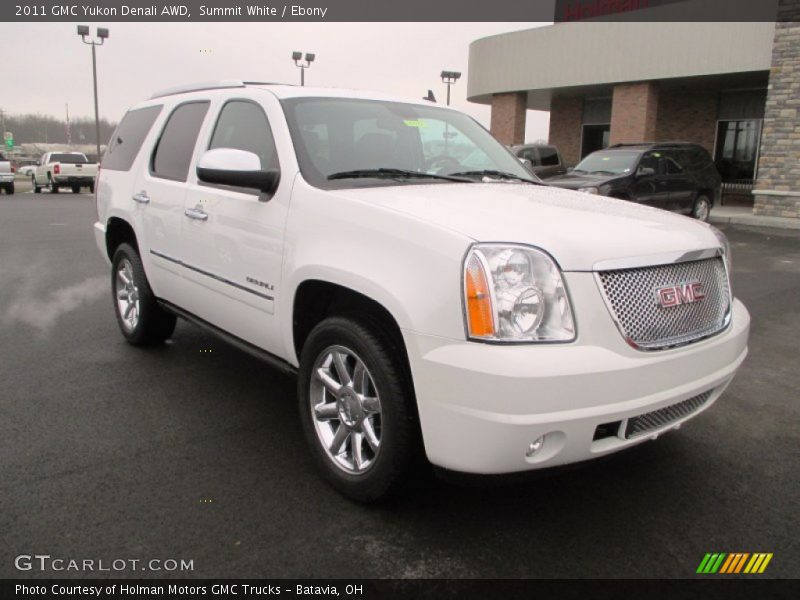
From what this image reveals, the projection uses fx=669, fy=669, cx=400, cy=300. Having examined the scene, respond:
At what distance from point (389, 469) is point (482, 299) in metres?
0.85

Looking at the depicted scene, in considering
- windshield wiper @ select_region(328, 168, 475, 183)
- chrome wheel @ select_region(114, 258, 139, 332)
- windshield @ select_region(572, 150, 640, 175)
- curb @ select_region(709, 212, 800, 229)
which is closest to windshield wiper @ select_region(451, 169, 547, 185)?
windshield wiper @ select_region(328, 168, 475, 183)

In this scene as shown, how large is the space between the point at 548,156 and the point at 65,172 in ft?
71.1

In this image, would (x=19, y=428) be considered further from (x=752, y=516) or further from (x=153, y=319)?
(x=752, y=516)

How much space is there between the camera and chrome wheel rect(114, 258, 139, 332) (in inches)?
204

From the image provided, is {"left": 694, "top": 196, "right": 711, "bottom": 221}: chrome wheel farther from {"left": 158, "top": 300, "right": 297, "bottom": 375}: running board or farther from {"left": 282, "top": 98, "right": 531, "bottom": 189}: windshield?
{"left": 158, "top": 300, "right": 297, "bottom": 375}: running board

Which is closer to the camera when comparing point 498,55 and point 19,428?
point 19,428

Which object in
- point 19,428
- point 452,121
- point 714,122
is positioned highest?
point 714,122

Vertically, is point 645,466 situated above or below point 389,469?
below

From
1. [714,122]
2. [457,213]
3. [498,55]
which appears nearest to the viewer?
[457,213]

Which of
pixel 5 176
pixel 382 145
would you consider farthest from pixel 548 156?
pixel 5 176

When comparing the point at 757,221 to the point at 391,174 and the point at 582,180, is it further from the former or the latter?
the point at 391,174

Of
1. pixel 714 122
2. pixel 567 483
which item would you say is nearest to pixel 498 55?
pixel 714 122

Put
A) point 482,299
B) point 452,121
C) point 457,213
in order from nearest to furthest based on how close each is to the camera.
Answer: point 482,299
point 457,213
point 452,121

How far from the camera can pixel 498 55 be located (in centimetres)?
2684
